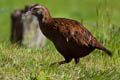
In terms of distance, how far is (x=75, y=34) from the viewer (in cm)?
696

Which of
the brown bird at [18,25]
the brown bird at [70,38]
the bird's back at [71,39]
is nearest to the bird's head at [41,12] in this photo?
the brown bird at [70,38]

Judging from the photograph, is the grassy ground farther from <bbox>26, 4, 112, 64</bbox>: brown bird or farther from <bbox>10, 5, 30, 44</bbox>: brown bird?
<bbox>10, 5, 30, 44</bbox>: brown bird

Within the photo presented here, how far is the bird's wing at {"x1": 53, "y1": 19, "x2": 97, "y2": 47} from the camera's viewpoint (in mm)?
6926

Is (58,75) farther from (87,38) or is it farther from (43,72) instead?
(87,38)

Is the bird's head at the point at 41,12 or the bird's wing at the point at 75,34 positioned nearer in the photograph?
the bird's wing at the point at 75,34

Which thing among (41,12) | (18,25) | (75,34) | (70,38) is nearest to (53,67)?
(70,38)

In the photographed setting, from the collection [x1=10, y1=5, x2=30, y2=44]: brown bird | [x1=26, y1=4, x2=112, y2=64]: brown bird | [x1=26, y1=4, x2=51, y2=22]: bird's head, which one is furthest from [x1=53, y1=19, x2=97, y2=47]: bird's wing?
[x1=10, y1=5, x2=30, y2=44]: brown bird

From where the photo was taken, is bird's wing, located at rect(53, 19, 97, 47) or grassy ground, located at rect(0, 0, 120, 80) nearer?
grassy ground, located at rect(0, 0, 120, 80)

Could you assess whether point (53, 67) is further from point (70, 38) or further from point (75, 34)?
point (75, 34)

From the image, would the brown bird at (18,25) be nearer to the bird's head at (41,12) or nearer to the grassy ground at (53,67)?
the grassy ground at (53,67)

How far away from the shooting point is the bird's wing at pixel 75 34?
273 inches

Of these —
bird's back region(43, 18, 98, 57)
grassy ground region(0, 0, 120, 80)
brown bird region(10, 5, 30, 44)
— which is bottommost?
brown bird region(10, 5, 30, 44)

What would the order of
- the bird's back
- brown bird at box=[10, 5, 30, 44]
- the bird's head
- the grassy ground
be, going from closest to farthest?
1. the grassy ground
2. the bird's back
3. the bird's head
4. brown bird at box=[10, 5, 30, 44]

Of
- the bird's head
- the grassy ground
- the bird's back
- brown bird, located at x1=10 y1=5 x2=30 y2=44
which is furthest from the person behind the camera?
brown bird, located at x1=10 y1=5 x2=30 y2=44
